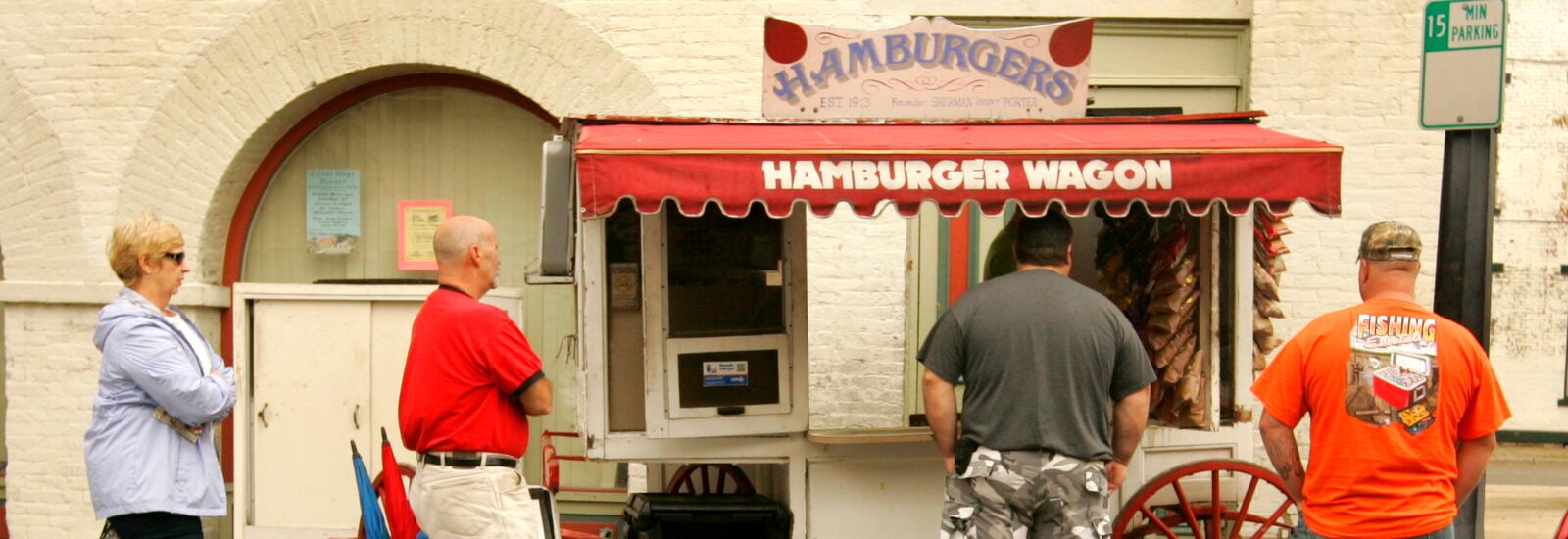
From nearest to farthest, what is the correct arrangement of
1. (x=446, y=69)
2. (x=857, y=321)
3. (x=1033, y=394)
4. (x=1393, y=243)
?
(x=1393, y=243) → (x=1033, y=394) → (x=857, y=321) → (x=446, y=69)

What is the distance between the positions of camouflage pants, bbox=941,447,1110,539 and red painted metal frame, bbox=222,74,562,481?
410cm

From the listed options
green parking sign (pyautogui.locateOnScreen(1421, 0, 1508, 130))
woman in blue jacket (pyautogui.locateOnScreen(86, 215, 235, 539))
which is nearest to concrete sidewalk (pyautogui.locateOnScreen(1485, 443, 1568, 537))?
green parking sign (pyautogui.locateOnScreen(1421, 0, 1508, 130))

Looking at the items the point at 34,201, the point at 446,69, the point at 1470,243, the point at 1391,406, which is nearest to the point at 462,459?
the point at 1391,406

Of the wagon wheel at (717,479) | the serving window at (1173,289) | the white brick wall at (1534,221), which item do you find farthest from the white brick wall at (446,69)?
the white brick wall at (1534,221)

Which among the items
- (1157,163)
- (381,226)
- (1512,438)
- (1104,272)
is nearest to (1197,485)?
(1104,272)

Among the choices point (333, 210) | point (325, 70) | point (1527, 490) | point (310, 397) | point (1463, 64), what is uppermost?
point (325, 70)

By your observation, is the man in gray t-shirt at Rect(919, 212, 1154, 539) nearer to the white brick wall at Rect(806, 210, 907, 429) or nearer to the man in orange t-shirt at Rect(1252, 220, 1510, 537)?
the man in orange t-shirt at Rect(1252, 220, 1510, 537)

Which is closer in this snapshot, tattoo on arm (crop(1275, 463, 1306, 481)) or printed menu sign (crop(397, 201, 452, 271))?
tattoo on arm (crop(1275, 463, 1306, 481))

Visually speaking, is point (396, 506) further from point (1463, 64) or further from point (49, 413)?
point (1463, 64)

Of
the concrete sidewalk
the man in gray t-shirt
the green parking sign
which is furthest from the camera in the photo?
Result: the concrete sidewalk

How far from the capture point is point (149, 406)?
435 cm

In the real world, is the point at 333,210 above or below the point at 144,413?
above

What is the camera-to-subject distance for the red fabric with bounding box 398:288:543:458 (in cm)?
436

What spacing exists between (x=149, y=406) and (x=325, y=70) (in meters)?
3.46
